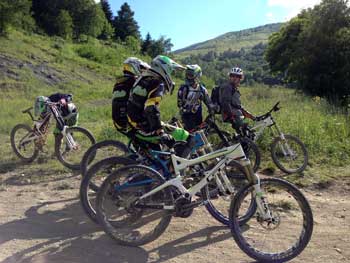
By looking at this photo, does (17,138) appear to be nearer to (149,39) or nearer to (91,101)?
(91,101)

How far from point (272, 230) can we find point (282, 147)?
3463 millimetres

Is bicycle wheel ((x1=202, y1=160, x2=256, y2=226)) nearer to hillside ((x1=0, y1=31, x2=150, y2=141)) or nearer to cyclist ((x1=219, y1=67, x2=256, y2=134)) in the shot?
cyclist ((x1=219, y1=67, x2=256, y2=134))

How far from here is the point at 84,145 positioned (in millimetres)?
8141

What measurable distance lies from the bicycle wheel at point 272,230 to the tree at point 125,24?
64043 millimetres

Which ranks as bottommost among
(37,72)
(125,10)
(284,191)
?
(284,191)

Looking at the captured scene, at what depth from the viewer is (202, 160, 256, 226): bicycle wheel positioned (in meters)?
4.73

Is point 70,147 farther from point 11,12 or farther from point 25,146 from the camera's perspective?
point 11,12

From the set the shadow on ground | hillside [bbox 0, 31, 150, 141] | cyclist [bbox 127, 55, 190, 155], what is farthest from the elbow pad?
hillside [bbox 0, 31, 150, 141]

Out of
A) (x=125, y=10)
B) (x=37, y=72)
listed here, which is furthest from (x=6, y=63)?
(x=125, y=10)

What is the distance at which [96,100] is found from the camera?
877 inches

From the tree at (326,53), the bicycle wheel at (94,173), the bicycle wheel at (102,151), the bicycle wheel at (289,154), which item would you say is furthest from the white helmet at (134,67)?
the tree at (326,53)

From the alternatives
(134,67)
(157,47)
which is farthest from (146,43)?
(134,67)

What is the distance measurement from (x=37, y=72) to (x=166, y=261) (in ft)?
80.7

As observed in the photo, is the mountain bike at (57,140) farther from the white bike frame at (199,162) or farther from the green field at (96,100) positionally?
the white bike frame at (199,162)
